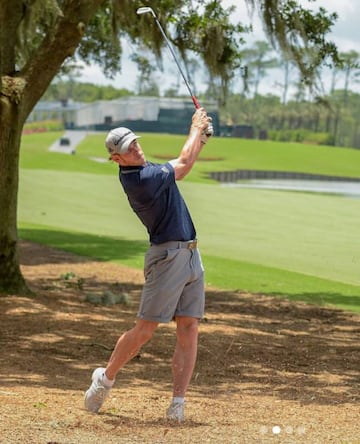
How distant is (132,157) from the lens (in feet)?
21.2

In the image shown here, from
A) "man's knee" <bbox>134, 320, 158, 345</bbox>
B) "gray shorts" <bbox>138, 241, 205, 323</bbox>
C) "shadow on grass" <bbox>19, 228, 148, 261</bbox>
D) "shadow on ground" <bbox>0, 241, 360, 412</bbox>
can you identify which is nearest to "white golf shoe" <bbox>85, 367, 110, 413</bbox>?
"man's knee" <bbox>134, 320, 158, 345</bbox>

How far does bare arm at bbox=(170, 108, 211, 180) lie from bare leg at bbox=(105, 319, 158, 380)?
91cm

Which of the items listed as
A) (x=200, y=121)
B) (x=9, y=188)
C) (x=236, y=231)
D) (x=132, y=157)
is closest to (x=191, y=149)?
(x=200, y=121)

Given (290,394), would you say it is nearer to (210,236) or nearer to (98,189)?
(210,236)

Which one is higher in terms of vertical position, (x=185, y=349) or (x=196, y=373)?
(x=185, y=349)

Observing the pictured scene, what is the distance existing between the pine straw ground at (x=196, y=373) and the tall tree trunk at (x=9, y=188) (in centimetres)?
35

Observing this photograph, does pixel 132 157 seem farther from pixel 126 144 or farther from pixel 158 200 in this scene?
pixel 158 200

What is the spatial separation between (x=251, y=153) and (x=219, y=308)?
81.4m

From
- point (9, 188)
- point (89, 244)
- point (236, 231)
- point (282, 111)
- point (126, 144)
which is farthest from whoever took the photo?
point (282, 111)

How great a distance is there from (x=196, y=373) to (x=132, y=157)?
2.89m

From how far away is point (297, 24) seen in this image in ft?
44.3

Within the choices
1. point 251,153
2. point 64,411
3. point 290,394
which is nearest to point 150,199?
point 64,411

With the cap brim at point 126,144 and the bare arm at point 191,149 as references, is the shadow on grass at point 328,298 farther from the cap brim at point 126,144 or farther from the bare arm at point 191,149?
the cap brim at point 126,144

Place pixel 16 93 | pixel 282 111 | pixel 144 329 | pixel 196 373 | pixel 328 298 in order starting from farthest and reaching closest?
pixel 282 111 < pixel 328 298 < pixel 16 93 < pixel 196 373 < pixel 144 329
